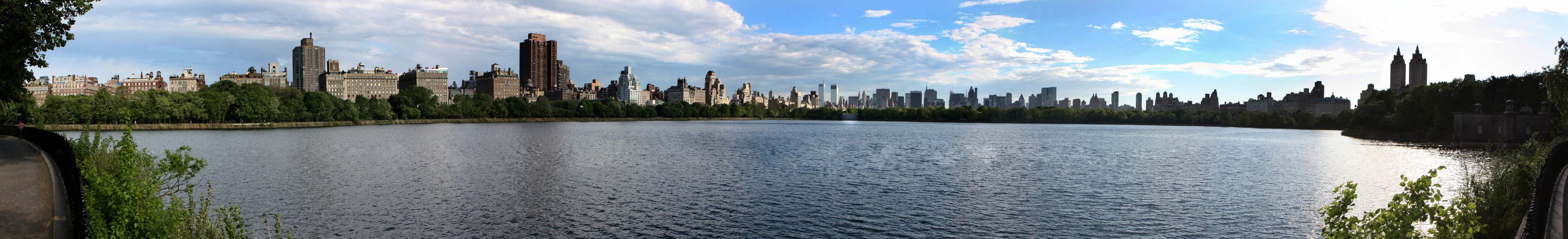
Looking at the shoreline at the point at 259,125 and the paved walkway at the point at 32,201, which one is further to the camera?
the shoreline at the point at 259,125

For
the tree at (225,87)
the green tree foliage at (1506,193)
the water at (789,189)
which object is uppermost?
the tree at (225,87)

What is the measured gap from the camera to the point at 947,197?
75.0ft

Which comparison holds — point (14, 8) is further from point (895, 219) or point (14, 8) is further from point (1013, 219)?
point (1013, 219)

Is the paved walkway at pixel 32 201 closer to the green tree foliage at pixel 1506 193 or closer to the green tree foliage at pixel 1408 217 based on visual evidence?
the green tree foliage at pixel 1408 217

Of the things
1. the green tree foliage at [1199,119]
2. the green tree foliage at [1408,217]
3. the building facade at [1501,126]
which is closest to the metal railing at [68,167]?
the green tree foliage at [1408,217]

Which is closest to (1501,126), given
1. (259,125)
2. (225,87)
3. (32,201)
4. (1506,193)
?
(1506,193)

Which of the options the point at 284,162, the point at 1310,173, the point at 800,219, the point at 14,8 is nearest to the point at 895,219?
the point at 800,219

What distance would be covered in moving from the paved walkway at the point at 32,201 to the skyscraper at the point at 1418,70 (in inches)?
8718

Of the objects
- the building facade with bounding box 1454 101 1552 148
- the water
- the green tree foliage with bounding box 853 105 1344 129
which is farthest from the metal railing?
the green tree foliage with bounding box 853 105 1344 129

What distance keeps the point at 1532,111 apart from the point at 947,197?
6481cm

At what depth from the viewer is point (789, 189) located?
984 inches

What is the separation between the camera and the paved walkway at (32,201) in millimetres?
10320

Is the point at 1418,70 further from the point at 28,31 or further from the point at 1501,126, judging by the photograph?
the point at 28,31

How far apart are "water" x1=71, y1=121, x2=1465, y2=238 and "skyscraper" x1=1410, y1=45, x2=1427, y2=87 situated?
152 meters
